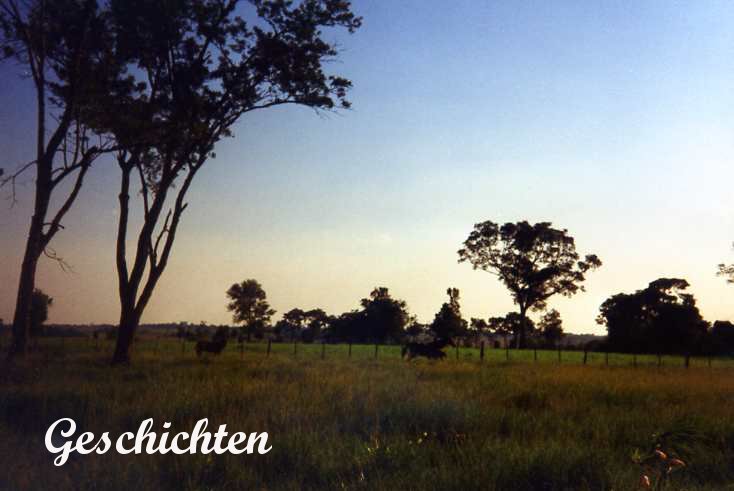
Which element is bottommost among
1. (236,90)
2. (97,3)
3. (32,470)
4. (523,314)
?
(32,470)

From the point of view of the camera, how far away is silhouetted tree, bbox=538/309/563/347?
89250mm

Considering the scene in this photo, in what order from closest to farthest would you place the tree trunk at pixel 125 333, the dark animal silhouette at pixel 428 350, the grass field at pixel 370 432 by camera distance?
the grass field at pixel 370 432, the tree trunk at pixel 125 333, the dark animal silhouette at pixel 428 350

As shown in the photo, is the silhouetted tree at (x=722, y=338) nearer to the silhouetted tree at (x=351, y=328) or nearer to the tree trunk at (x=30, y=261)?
the silhouetted tree at (x=351, y=328)

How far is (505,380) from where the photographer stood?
16438mm

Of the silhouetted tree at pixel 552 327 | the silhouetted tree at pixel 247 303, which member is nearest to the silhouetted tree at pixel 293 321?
the silhouetted tree at pixel 247 303

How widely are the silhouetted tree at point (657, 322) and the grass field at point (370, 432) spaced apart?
5667 centimetres

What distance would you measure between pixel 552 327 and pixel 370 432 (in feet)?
291

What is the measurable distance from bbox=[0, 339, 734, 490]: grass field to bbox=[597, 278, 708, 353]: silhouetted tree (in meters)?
56.7

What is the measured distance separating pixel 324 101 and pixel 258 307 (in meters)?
87.1

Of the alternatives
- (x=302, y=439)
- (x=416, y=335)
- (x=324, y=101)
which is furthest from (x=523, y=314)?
(x=302, y=439)

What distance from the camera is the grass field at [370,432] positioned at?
6.14m

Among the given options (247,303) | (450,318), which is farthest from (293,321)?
(450,318)

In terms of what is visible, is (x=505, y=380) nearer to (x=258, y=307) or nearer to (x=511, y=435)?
(x=511, y=435)

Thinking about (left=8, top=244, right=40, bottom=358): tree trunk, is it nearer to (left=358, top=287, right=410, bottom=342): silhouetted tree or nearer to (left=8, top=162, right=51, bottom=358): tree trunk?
(left=8, top=162, right=51, bottom=358): tree trunk
